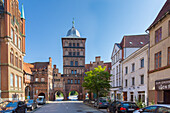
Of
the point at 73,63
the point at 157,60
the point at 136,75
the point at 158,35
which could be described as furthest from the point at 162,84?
the point at 73,63

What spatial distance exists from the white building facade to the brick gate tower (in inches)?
1159

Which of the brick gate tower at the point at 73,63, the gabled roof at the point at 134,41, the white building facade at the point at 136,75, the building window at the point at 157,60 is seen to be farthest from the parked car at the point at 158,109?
the brick gate tower at the point at 73,63

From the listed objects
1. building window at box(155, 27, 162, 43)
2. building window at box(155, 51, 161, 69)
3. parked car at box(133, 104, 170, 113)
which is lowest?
parked car at box(133, 104, 170, 113)

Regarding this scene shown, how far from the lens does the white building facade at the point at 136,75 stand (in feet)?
64.4

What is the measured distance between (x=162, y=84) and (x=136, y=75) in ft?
26.2

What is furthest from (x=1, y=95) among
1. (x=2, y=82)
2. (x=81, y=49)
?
(x=81, y=49)

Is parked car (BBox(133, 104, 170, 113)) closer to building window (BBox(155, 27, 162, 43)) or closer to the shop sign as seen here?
the shop sign

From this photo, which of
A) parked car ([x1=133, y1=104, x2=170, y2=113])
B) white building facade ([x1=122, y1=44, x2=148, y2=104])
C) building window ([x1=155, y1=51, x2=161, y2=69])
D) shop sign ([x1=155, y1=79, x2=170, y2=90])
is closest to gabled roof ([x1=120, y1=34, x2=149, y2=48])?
white building facade ([x1=122, y1=44, x2=148, y2=104])

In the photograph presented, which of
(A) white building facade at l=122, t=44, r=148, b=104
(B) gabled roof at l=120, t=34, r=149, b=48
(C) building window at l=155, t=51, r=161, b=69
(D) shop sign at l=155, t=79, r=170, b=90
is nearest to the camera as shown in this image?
(D) shop sign at l=155, t=79, r=170, b=90

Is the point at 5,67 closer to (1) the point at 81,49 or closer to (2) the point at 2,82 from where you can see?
(2) the point at 2,82

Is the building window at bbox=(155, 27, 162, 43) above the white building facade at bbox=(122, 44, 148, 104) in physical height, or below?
above

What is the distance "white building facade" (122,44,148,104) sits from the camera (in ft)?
64.4

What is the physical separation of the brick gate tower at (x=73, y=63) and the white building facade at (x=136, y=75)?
29.4 m

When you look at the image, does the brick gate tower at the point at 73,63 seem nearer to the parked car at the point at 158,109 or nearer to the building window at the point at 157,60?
the building window at the point at 157,60
